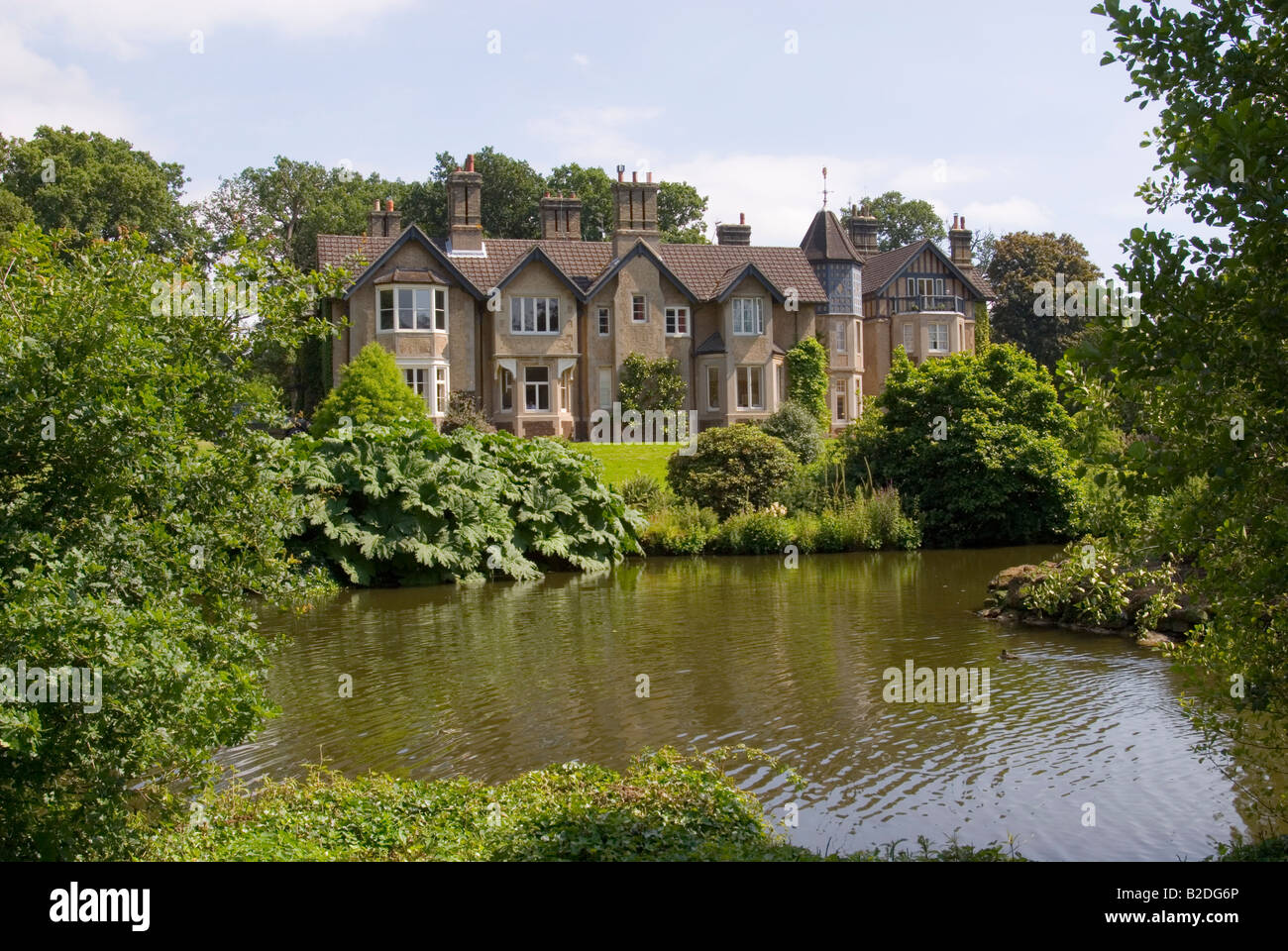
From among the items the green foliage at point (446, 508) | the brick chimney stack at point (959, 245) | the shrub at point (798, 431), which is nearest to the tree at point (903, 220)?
the brick chimney stack at point (959, 245)

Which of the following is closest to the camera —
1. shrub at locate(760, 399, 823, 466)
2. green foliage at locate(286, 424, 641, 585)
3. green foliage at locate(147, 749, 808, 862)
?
green foliage at locate(147, 749, 808, 862)

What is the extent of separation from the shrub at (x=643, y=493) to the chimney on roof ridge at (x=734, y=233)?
25408mm

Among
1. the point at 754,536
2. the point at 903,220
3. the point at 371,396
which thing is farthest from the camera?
the point at 903,220

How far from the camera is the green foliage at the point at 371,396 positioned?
108 ft

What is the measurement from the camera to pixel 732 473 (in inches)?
1199

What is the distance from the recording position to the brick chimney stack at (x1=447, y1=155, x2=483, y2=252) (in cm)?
4759

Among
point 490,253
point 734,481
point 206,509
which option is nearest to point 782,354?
point 490,253

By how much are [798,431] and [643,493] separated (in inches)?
277

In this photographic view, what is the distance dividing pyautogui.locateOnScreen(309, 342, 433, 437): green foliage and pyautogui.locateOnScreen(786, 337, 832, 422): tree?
17.2 m

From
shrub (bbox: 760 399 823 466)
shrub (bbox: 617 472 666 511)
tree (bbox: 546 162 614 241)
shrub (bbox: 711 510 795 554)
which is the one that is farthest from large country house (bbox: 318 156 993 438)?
tree (bbox: 546 162 614 241)

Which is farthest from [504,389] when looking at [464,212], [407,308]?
[464,212]

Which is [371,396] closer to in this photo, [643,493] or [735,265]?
[643,493]

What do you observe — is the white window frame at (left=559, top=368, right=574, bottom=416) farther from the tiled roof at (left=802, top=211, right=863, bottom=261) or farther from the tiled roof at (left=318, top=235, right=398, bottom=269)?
the tiled roof at (left=802, top=211, right=863, bottom=261)
